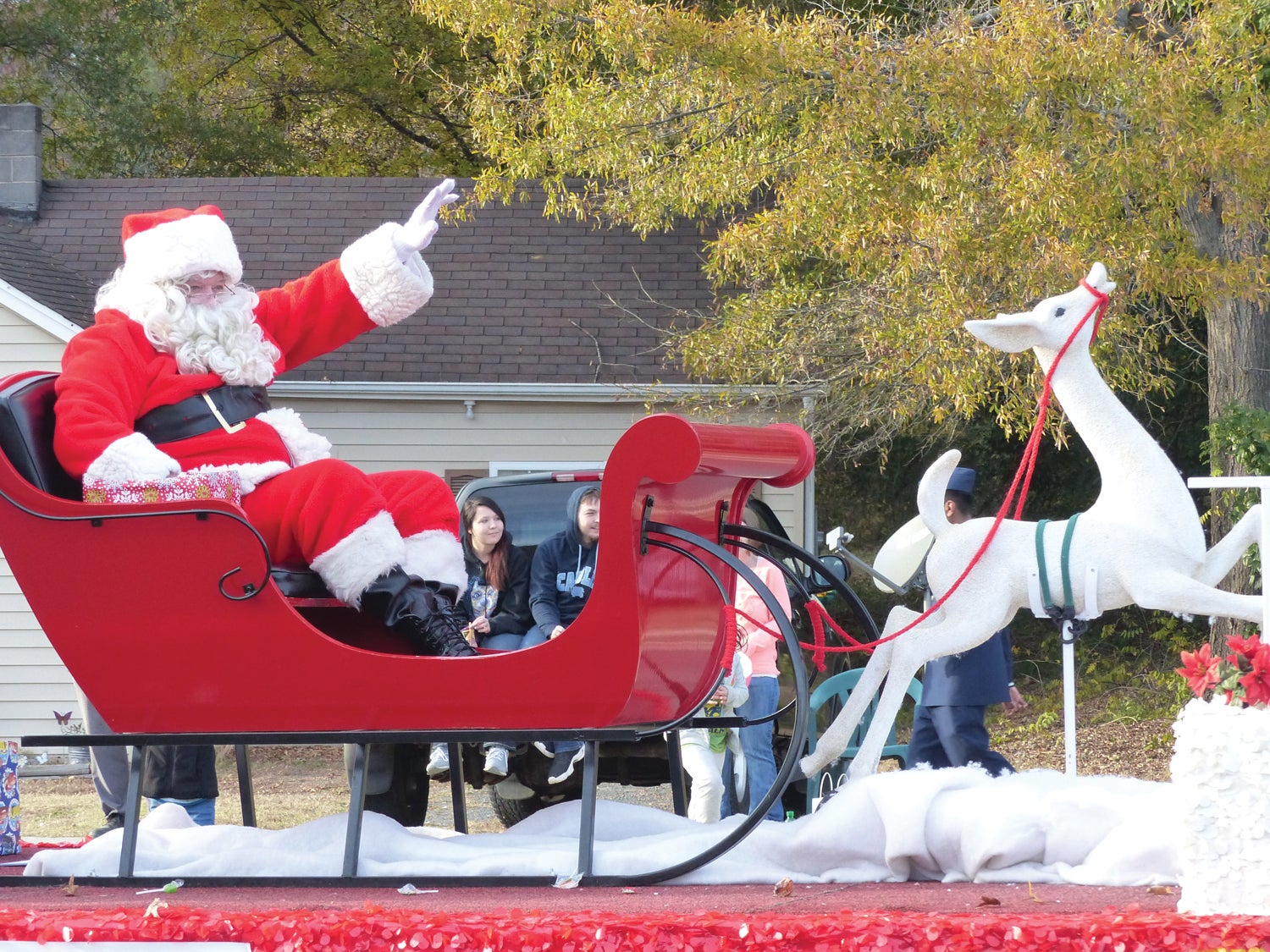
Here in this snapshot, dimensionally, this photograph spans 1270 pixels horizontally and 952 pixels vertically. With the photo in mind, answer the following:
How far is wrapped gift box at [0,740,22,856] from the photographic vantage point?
14.4 feet

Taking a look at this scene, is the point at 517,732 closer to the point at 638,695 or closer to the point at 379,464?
the point at 638,695

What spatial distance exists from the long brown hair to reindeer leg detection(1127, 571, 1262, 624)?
295cm

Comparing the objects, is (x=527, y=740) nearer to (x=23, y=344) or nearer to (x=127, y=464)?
(x=127, y=464)

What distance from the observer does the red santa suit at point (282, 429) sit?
3824 mm

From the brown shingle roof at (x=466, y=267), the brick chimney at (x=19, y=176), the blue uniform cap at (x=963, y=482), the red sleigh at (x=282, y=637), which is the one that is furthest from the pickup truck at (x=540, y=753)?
the brick chimney at (x=19, y=176)

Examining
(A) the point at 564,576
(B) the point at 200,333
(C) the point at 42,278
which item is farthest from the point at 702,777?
(C) the point at 42,278

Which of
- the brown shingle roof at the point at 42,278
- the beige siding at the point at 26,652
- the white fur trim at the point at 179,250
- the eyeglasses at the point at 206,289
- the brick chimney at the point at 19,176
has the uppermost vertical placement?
the brick chimney at the point at 19,176

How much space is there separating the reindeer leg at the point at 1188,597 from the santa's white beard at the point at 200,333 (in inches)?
104

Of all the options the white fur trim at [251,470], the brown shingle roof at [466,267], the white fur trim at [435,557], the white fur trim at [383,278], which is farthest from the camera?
the brown shingle roof at [466,267]

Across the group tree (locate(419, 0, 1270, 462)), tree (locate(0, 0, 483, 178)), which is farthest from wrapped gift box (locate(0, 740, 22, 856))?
tree (locate(0, 0, 483, 178))

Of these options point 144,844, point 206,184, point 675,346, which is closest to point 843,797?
point 144,844

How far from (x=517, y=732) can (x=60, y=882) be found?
4.11ft

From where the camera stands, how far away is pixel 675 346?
36.6ft

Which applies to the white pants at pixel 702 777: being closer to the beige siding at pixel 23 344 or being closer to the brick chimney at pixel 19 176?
the beige siding at pixel 23 344
